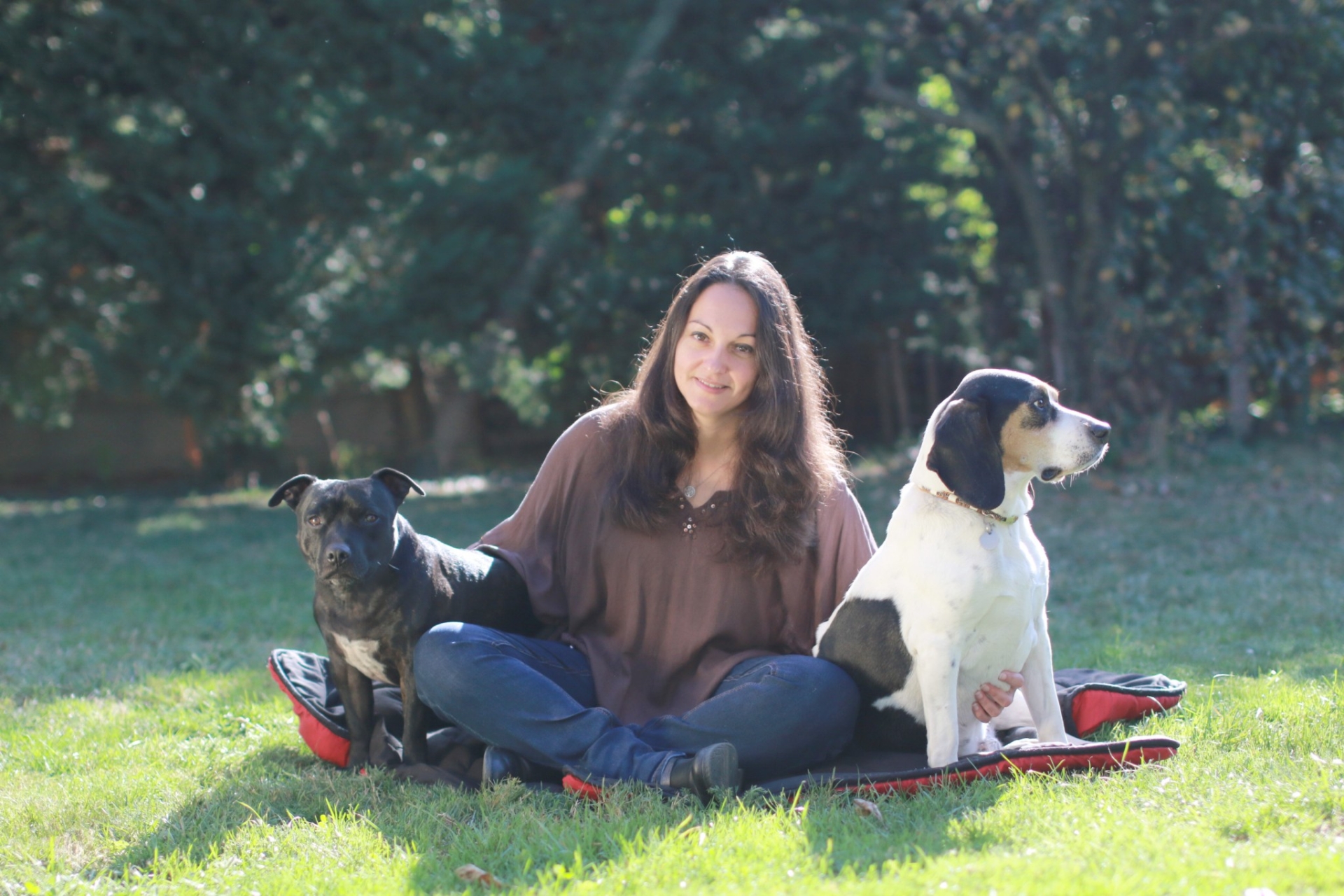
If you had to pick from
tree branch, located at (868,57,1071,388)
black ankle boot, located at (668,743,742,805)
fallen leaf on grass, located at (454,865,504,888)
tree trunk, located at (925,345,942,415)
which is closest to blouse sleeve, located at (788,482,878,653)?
black ankle boot, located at (668,743,742,805)

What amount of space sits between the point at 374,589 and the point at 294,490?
52cm

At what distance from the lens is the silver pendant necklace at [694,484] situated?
3.71m

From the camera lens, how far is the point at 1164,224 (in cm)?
909

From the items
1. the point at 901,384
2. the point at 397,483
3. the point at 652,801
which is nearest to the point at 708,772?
the point at 652,801

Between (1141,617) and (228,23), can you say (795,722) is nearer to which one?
(1141,617)

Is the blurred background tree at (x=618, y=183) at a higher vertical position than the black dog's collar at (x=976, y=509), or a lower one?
higher

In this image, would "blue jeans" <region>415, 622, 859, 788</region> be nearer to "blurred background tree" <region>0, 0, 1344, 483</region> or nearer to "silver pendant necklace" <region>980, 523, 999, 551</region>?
"silver pendant necklace" <region>980, 523, 999, 551</region>

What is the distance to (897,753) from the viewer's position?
3.37m

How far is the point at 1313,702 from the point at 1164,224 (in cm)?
648

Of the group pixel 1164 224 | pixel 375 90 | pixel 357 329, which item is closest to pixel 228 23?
pixel 375 90

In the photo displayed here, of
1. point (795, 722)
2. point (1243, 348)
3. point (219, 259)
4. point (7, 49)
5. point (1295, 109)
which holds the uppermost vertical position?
point (7, 49)

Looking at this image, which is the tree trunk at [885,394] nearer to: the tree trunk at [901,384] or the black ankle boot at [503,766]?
the tree trunk at [901,384]

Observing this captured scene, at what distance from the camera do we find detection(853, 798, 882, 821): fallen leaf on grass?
109 inches

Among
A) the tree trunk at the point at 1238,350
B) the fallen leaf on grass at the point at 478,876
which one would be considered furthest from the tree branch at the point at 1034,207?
the fallen leaf on grass at the point at 478,876
